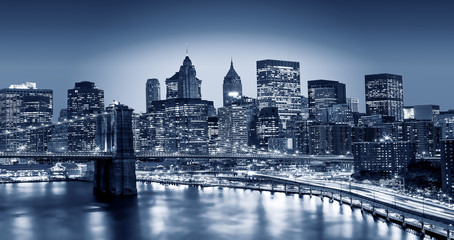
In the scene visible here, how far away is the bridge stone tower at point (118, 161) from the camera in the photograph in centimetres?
7019

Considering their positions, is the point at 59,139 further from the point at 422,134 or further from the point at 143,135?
the point at 422,134

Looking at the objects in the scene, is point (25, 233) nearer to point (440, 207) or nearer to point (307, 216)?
point (307, 216)

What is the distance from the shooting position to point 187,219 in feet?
181

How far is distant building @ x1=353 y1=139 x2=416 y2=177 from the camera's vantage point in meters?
101

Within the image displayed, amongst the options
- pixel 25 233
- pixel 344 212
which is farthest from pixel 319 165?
pixel 25 233

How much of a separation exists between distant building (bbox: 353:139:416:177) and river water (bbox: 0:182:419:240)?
3198cm

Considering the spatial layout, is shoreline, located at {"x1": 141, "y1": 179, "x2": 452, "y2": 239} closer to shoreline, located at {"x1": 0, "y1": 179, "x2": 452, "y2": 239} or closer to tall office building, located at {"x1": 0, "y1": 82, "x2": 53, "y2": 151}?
shoreline, located at {"x1": 0, "y1": 179, "x2": 452, "y2": 239}

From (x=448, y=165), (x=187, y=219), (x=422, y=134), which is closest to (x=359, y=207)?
(x=448, y=165)

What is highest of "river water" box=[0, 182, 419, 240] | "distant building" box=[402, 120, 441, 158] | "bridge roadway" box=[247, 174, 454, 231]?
"distant building" box=[402, 120, 441, 158]

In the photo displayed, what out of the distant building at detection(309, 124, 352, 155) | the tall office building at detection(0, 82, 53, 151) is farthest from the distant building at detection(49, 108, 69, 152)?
the distant building at detection(309, 124, 352, 155)

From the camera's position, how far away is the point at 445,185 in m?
70.8

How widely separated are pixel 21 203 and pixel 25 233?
22.2 meters

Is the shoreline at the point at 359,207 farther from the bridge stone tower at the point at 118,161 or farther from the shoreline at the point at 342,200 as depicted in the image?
the bridge stone tower at the point at 118,161

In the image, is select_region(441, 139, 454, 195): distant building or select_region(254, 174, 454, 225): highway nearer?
select_region(254, 174, 454, 225): highway
